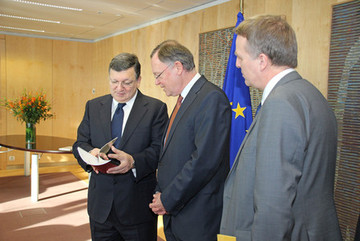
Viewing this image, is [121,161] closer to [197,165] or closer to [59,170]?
[197,165]

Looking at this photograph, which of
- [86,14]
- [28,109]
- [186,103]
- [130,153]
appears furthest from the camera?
[86,14]

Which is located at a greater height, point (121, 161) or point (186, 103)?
point (186, 103)

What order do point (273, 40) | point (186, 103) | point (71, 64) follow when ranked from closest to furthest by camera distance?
1. point (273, 40)
2. point (186, 103)
3. point (71, 64)

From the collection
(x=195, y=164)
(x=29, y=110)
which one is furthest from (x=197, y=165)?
(x=29, y=110)

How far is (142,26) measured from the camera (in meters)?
5.72

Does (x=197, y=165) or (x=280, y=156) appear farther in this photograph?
(x=197, y=165)

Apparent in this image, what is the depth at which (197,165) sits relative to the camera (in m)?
1.49

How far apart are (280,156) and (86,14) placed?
4.81 m

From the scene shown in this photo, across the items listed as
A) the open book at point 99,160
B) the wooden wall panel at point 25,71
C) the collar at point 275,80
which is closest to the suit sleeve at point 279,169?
the collar at point 275,80

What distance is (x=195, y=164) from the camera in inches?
58.6

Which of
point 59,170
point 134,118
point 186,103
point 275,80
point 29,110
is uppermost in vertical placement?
point 275,80

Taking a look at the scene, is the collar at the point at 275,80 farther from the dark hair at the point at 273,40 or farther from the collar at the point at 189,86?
the collar at the point at 189,86

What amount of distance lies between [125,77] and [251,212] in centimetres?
129

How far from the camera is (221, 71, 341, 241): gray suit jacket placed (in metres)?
1.01
